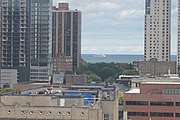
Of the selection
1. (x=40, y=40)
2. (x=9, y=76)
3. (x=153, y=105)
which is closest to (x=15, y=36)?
(x=40, y=40)

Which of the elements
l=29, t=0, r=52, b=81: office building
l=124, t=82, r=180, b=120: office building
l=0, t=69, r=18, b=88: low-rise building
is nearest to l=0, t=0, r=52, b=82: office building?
l=29, t=0, r=52, b=81: office building

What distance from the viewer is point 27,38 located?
182250 mm

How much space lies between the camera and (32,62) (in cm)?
17975

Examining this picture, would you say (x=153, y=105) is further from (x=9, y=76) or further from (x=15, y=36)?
(x=15, y=36)

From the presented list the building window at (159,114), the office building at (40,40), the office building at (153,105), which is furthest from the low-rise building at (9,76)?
the building window at (159,114)

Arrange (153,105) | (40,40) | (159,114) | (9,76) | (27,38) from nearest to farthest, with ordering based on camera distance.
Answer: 1. (159,114)
2. (153,105)
3. (9,76)
4. (40,40)
5. (27,38)

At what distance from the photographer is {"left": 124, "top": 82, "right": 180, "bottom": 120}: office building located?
Result: 9919 centimetres

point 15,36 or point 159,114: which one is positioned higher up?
point 15,36

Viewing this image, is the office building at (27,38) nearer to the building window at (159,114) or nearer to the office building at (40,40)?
the office building at (40,40)

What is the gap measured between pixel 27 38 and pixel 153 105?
287 feet

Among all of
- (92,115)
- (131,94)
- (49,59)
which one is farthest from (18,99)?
(49,59)

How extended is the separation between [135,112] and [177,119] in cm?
690

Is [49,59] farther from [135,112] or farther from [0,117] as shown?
[0,117]

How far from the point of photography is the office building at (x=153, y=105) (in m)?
99.2
